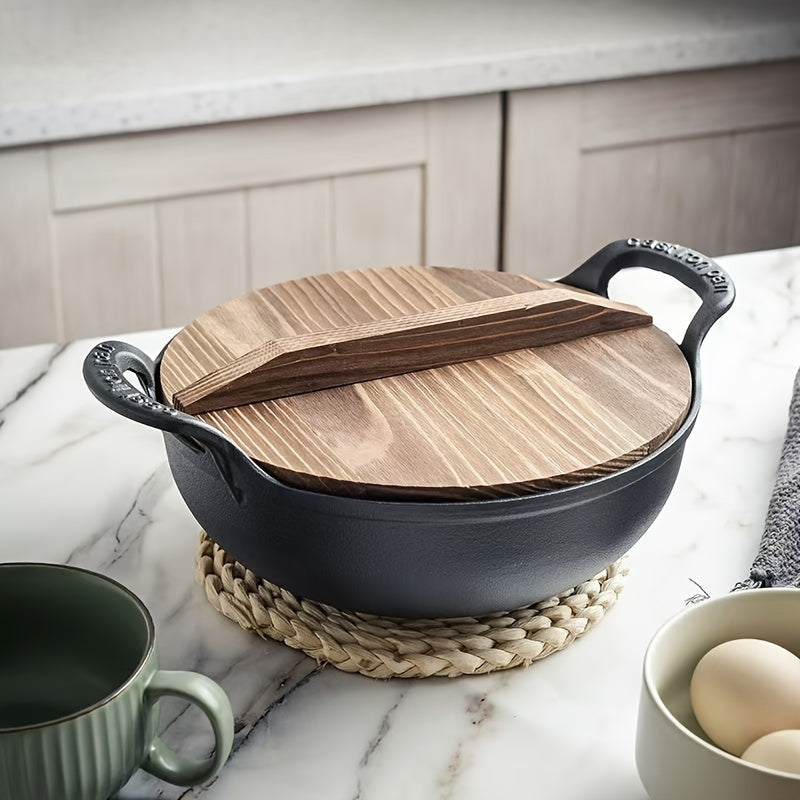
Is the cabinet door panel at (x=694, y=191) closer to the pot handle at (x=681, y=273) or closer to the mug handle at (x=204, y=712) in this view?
the pot handle at (x=681, y=273)

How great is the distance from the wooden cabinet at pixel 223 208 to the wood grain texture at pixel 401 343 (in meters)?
0.95

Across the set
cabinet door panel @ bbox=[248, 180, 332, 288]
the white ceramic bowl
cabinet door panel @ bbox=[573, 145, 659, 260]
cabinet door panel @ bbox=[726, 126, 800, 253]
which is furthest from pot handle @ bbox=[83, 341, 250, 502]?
cabinet door panel @ bbox=[726, 126, 800, 253]

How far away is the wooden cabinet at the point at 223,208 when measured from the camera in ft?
5.66

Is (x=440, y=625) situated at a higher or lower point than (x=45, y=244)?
higher

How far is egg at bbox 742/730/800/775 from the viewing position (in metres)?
0.55

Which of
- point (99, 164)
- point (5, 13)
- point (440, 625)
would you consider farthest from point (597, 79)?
point (440, 625)

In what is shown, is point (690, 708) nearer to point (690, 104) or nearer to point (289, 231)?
point (289, 231)

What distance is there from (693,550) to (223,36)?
4.58 feet

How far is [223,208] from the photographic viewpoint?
5.93 ft

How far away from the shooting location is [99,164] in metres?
1.71

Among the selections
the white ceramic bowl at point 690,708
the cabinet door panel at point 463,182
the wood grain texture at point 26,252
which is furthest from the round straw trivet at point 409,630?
the cabinet door panel at point 463,182

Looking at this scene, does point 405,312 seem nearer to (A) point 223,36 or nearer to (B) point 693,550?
(B) point 693,550

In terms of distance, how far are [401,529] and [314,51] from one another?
1.39 meters

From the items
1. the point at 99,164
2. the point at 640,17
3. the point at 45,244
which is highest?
the point at 640,17
